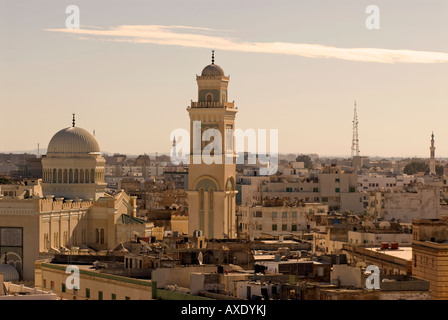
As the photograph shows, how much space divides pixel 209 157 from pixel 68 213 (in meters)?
10.1

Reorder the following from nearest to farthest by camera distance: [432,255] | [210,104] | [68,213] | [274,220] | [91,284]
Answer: [432,255], [91,284], [68,213], [210,104], [274,220]

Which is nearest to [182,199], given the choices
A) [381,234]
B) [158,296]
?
[381,234]

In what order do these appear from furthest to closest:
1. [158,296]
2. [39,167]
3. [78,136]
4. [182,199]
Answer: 1. [39,167]
2. [182,199]
3. [78,136]
4. [158,296]

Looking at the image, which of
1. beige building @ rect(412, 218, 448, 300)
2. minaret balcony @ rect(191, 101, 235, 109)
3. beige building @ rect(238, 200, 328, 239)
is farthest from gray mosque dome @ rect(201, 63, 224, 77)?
beige building @ rect(412, 218, 448, 300)

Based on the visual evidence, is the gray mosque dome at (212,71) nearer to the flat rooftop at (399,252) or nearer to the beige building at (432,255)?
the flat rooftop at (399,252)

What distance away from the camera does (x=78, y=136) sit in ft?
257

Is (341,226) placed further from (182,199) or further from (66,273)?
(182,199)

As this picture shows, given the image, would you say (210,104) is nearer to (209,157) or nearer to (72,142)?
(209,157)

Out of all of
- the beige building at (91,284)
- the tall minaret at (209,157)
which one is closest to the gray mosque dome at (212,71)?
the tall minaret at (209,157)

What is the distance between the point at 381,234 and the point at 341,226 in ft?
26.4

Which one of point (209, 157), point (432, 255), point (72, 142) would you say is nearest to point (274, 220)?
point (209, 157)

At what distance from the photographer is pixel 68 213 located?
7394cm

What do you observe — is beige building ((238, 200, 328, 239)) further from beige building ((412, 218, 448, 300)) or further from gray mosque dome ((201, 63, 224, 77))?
beige building ((412, 218, 448, 300))

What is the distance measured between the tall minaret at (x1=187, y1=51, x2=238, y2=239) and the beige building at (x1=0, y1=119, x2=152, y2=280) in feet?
12.5
